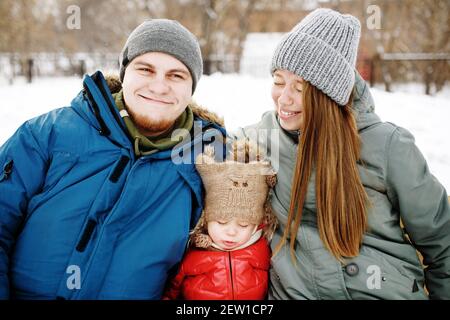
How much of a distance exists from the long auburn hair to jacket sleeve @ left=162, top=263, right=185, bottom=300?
1.64 ft

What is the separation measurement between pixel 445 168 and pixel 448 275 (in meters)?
3.20

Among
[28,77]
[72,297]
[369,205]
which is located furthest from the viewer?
[28,77]

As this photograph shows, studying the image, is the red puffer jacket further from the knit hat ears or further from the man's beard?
the man's beard

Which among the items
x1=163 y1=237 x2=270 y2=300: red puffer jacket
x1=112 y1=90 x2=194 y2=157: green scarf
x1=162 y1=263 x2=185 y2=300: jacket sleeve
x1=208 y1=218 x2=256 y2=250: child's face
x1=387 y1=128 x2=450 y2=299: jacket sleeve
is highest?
x1=112 y1=90 x2=194 y2=157: green scarf

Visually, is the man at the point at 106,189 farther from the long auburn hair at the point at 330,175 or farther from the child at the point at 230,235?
the long auburn hair at the point at 330,175

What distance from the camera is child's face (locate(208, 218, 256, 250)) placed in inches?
77.5

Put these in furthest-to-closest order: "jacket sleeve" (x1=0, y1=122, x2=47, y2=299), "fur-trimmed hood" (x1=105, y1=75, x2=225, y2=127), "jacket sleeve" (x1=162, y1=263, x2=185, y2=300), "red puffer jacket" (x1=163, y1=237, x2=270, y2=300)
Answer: "fur-trimmed hood" (x1=105, y1=75, x2=225, y2=127) → "jacket sleeve" (x1=162, y1=263, x2=185, y2=300) → "red puffer jacket" (x1=163, y1=237, x2=270, y2=300) → "jacket sleeve" (x1=0, y1=122, x2=47, y2=299)

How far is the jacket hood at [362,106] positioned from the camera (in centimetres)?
196

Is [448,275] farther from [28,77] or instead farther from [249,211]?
[28,77]

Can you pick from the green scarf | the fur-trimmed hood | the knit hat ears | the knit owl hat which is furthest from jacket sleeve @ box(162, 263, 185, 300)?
the fur-trimmed hood

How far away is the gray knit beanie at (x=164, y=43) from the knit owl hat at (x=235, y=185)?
Answer: 1.58 feet

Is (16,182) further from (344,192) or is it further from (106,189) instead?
(344,192)

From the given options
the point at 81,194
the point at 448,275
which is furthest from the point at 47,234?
the point at 448,275
